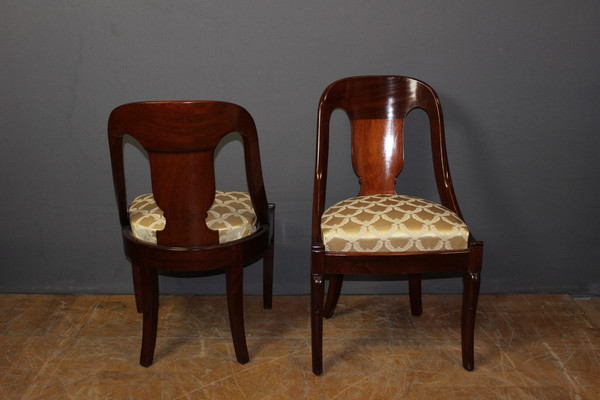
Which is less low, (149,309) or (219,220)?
(219,220)

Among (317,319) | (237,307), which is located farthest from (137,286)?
(317,319)

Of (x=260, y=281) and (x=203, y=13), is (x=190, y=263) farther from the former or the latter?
(x=203, y=13)

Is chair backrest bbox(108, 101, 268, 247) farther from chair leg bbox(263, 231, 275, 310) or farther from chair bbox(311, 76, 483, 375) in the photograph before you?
chair leg bbox(263, 231, 275, 310)

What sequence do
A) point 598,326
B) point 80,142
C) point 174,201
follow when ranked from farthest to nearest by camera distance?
1. point 80,142
2. point 598,326
3. point 174,201

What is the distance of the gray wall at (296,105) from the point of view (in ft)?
7.18

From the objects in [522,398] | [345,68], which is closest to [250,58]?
[345,68]

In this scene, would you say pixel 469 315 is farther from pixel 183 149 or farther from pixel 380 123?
pixel 183 149

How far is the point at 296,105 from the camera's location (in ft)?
7.45

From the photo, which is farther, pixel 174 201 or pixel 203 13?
pixel 203 13

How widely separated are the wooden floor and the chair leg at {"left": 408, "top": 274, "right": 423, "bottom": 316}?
0.04 metres

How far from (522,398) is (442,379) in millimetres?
252

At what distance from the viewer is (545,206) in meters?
2.39

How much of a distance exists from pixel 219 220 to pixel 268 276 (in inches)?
22.5

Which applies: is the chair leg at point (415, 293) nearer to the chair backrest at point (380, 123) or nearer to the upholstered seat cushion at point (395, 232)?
the chair backrest at point (380, 123)
